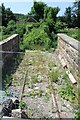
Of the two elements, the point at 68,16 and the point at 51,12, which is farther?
the point at 68,16

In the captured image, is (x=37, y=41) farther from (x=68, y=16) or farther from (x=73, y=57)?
(x=68, y=16)

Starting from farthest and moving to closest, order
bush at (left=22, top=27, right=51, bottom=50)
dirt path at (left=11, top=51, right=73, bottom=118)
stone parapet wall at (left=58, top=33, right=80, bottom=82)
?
bush at (left=22, top=27, right=51, bottom=50) < stone parapet wall at (left=58, top=33, right=80, bottom=82) < dirt path at (left=11, top=51, right=73, bottom=118)

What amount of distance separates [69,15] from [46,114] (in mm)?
40450

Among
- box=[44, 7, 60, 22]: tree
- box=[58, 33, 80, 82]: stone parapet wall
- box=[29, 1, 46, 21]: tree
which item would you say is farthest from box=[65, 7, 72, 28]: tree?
box=[58, 33, 80, 82]: stone parapet wall

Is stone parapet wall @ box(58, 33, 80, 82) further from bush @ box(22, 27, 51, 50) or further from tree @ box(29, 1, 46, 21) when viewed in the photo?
tree @ box(29, 1, 46, 21)

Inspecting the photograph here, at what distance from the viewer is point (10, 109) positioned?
4.02 meters

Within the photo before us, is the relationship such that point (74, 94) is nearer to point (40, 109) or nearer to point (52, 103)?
point (52, 103)

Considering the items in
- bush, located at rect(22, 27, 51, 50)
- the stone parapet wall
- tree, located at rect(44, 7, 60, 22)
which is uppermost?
tree, located at rect(44, 7, 60, 22)

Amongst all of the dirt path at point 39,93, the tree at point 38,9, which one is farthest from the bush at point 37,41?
the tree at point 38,9

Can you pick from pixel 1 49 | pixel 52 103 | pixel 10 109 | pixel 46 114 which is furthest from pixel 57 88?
pixel 1 49

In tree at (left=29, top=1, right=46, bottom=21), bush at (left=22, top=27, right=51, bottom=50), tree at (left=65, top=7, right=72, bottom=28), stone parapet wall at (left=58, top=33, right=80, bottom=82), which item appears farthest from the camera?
tree at (left=65, top=7, right=72, bottom=28)

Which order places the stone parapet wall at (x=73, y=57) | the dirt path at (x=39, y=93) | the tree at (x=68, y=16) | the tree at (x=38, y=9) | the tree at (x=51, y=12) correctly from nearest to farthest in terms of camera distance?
1. the dirt path at (x=39, y=93)
2. the stone parapet wall at (x=73, y=57)
3. the tree at (x=51, y=12)
4. the tree at (x=38, y=9)
5. the tree at (x=68, y=16)

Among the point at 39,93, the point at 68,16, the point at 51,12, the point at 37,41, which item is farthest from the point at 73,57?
the point at 68,16

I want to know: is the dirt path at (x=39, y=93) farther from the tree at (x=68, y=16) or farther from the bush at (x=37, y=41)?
the tree at (x=68, y=16)
